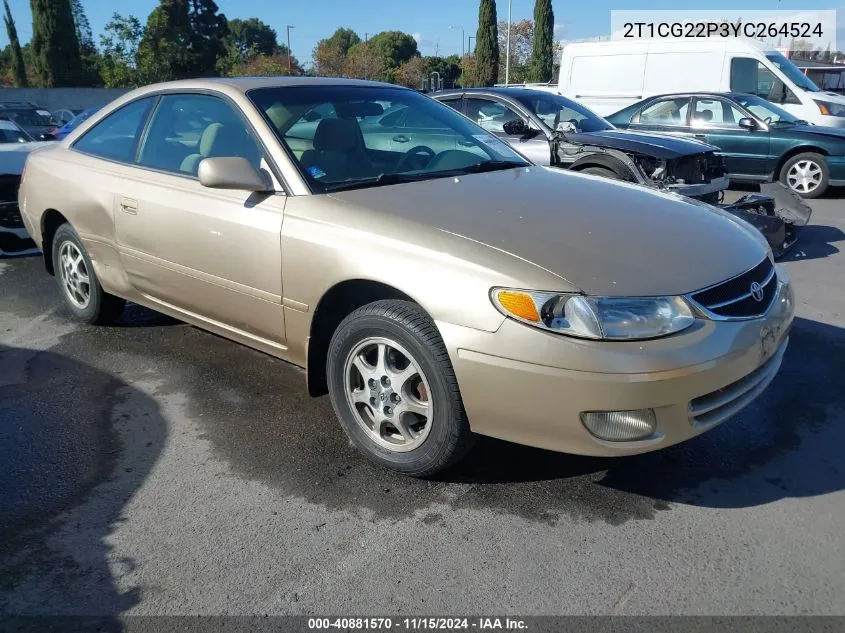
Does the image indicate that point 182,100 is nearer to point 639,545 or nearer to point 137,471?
point 137,471

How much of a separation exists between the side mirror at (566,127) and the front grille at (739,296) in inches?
195

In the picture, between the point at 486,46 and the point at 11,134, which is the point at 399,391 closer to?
the point at 11,134

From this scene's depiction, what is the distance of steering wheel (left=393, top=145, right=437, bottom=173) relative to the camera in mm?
3615

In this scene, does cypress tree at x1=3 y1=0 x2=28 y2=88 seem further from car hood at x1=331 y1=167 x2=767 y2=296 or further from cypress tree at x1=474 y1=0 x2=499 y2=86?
car hood at x1=331 y1=167 x2=767 y2=296

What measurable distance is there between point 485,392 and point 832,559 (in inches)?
51.8

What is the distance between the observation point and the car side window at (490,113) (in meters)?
8.18

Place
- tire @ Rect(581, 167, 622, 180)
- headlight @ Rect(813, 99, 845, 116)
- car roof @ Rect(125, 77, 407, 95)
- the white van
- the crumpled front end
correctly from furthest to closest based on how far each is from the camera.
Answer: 1. the white van
2. headlight @ Rect(813, 99, 845, 116)
3. tire @ Rect(581, 167, 622, 180)
4. the crumpled front end
5. car roof @ Rect(125, 77, 407, 95)

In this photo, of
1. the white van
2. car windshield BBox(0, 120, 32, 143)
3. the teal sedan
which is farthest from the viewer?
the white van

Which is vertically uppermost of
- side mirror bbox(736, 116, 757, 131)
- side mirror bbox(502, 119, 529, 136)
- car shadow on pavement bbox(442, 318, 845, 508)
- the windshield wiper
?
the windshield wiper

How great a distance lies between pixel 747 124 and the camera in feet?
32.0

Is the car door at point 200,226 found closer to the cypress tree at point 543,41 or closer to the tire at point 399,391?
the tire at point 399,391

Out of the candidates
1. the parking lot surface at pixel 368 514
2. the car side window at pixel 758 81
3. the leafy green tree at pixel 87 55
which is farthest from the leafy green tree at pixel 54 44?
the parking lot surface at pixel 368 514

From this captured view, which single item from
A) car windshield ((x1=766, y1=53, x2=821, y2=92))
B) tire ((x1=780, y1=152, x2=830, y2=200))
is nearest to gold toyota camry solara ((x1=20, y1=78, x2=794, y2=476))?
tire ((x1=780, y1=152, x2=830, y2=200))

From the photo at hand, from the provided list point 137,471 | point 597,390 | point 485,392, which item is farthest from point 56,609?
point 597,390
